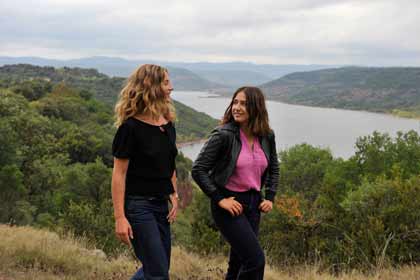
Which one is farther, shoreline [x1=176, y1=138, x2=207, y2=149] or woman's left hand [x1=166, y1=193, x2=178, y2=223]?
shoreline [x1=176, y1=138, x2=207, y2=149]

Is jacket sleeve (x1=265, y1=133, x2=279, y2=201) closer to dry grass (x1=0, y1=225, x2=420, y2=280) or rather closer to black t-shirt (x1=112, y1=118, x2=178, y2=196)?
black t-shirt (x1=112, y1=118, x2=178, y2=196)

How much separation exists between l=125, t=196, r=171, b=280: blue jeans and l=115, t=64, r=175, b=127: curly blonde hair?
1.53ft

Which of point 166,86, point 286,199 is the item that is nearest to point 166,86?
point 166,86

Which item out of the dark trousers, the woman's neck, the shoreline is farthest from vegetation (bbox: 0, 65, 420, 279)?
the shoreline

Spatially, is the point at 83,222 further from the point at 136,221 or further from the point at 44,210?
the point at 136,221

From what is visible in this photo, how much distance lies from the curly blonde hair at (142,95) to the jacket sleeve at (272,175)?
0.78 m

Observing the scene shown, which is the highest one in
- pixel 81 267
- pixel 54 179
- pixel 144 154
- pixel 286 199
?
pixel 144 154

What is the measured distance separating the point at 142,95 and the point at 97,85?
10715 cm

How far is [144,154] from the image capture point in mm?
2531

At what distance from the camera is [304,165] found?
31453 millimetres

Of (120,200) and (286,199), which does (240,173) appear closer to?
(120,200)

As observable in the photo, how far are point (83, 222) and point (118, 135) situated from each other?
1464 cm

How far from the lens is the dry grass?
3.81 metres

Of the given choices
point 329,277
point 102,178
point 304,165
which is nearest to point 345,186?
point 304,165
